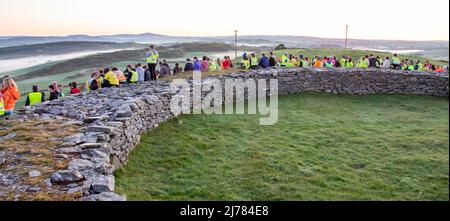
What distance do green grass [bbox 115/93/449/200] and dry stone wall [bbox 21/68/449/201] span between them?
577 mm

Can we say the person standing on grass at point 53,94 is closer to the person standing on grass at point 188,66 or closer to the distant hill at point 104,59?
the person standing on grass at point 188,66

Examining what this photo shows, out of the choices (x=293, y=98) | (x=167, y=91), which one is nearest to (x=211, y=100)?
(x=167, y=91)

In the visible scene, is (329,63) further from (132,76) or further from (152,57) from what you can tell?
(132,76)

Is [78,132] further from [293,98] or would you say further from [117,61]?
[117,61]

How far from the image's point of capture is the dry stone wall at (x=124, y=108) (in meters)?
Result: 6.09

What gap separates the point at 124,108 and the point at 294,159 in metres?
4.44

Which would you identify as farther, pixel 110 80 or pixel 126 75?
pixel 126 75

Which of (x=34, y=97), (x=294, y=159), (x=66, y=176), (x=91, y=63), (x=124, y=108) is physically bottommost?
(x=91, y=63)

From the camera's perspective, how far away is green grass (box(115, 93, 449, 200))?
7676 millimetres

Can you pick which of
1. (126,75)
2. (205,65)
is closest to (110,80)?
(126,75)

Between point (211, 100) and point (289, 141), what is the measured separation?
14.7 feet

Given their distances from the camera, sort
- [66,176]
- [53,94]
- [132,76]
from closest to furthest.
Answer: [66,176], [53,94], [132,76]

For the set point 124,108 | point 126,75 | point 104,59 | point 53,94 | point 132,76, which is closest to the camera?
point 124,108

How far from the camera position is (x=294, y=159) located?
9.46m
